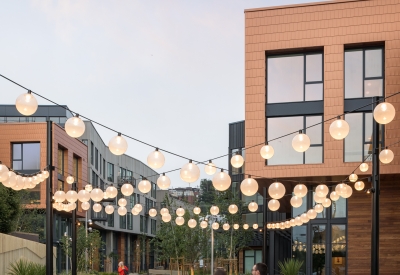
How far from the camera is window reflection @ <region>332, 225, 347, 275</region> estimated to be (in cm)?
2662

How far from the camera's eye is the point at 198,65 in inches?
6855

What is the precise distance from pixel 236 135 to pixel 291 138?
90.8ft

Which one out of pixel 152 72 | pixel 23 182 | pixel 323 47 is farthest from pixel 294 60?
pixel 152 72

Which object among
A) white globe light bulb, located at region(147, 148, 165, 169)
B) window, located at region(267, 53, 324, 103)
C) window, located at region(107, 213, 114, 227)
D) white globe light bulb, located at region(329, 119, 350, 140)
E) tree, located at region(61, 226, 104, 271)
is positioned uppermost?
window, located at region(267, 53, 324, 103)

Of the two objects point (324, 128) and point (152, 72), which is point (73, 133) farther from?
point (152, 72)

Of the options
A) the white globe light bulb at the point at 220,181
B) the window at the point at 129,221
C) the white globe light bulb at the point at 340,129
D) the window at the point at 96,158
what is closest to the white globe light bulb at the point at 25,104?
the white globe light bulb at the point at 220,181

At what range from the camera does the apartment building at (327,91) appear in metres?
23.7

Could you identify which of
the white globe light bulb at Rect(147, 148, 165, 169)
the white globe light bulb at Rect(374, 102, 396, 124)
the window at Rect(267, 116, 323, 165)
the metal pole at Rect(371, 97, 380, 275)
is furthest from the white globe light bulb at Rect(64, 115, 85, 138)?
the window at Rect(267, 116, 323, 165)

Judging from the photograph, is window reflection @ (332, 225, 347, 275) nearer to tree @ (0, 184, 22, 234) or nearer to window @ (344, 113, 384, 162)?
window @ (344, 113, 384, 162)

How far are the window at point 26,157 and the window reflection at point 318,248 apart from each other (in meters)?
22.7

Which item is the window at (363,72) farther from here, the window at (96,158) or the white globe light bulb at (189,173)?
the window at (96,158)

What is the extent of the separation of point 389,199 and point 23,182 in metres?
15.7

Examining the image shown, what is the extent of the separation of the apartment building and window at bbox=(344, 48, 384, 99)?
0.04 m

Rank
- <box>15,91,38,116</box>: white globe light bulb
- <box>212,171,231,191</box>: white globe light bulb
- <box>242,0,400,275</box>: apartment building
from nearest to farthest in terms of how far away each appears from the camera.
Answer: <box>15,91,38,116</box>: white globe light bulb, <box>212,171,231,191</box>: white globe light bulb, <box>242,0,400,275</box>: apartment building
